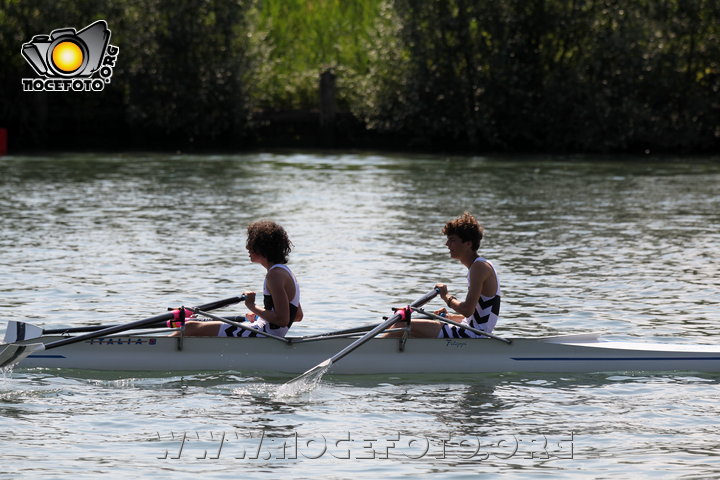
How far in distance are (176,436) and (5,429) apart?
54.6 inches

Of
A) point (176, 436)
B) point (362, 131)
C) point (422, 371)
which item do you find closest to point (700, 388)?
point (422, 371)

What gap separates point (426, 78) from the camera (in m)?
47.3

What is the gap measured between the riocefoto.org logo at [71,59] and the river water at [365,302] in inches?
289

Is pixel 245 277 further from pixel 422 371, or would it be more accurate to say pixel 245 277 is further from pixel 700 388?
pixel 700 388

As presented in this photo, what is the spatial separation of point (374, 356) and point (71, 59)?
32.0 meters

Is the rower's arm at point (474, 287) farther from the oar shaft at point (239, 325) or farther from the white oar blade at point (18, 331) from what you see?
the white oar blade at point (18, 331)

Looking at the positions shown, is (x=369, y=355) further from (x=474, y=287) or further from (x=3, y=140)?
(x=3, y=140)

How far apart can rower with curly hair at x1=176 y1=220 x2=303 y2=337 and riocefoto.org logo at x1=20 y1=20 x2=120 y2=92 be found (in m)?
30.5

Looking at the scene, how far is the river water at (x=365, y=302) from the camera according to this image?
985cm

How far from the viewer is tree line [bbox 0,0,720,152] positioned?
4700 centimetres

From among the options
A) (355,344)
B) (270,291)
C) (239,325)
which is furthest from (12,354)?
(355,344)

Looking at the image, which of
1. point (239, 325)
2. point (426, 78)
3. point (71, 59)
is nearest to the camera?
point (239, 325)

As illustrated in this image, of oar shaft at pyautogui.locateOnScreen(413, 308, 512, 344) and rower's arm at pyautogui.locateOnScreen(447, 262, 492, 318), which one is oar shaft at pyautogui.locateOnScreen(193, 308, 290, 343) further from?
rower's arm at pyautogui.locateOnScreen(447, 262, 492, 318)

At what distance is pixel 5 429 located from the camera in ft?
34.4
